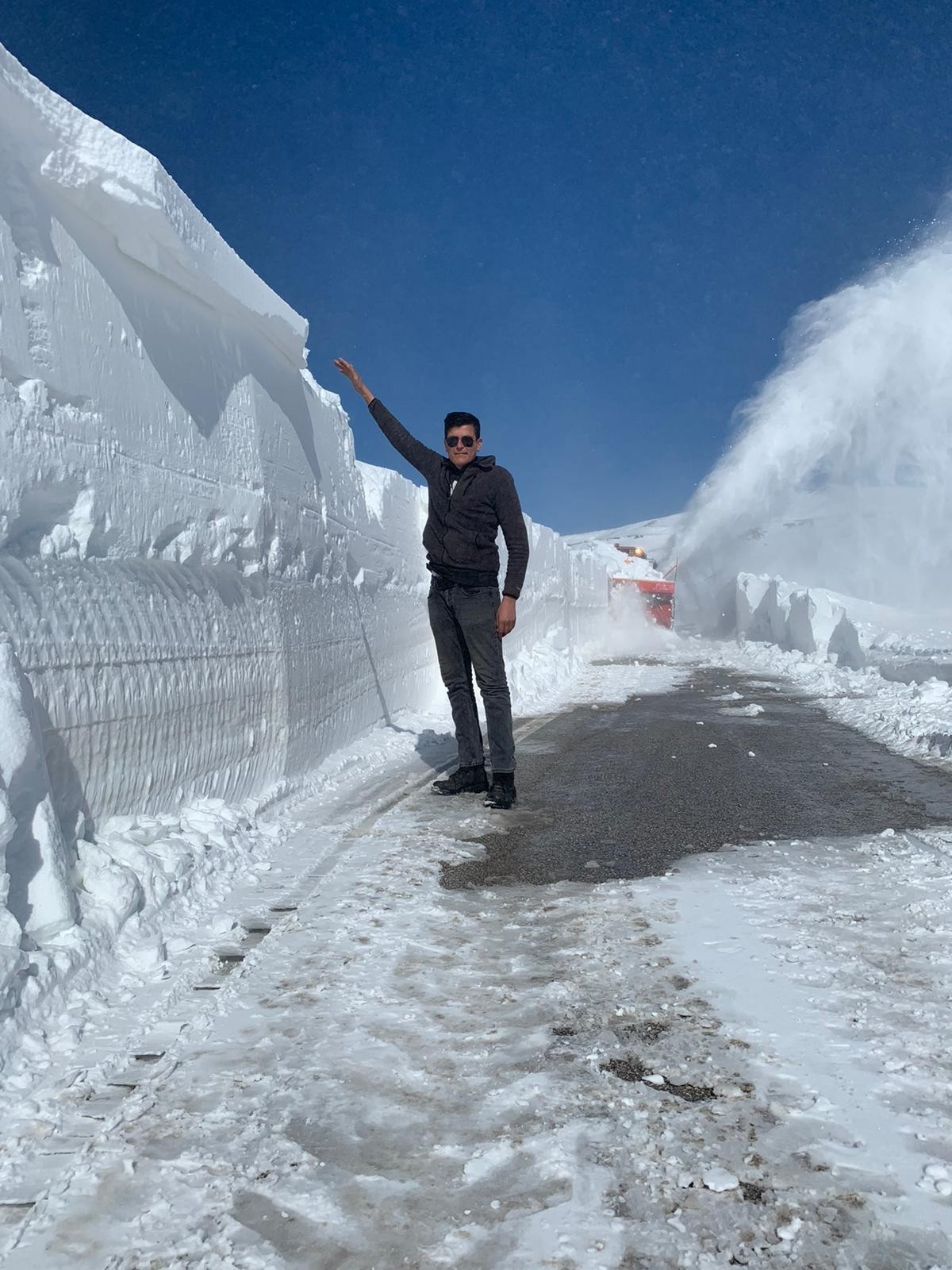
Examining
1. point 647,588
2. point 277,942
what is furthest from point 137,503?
point 647,588

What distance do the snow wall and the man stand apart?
0.78m

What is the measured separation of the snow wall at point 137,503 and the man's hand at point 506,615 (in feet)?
3.76

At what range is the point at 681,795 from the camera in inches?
181

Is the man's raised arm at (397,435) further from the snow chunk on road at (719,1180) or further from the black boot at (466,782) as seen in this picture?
the snow chunk on road at (719,1180)

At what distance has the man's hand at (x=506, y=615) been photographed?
433 centimetres

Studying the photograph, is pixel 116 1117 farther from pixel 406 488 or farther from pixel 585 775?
pixel 406 488

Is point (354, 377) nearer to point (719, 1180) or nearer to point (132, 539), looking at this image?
point (132, 539)

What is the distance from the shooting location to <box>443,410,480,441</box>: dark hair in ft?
14.7

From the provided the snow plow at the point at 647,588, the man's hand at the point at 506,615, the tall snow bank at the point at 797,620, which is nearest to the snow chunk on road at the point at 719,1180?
the man's hand at the point at 506,615

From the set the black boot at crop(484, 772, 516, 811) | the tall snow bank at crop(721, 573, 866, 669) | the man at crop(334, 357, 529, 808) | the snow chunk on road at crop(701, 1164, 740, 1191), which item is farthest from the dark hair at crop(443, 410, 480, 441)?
the tall snow bank at crop(721, 573, 866, 669)

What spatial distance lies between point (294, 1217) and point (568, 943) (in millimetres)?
1223

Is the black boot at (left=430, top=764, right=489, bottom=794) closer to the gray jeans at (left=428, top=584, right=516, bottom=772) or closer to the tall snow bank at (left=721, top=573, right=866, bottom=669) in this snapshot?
the gray jeans at (left=428, top=584, right=516, bottom=772)

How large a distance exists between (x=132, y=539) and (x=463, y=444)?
1.87m

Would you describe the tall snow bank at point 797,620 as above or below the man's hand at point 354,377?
below
